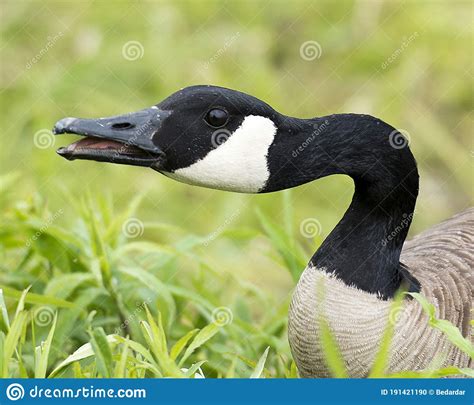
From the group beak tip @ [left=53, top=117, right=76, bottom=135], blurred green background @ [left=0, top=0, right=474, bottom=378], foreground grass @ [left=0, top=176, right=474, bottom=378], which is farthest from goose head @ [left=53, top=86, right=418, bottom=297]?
blurred green background @ [left=0, top=0, right=474, bottom=378]

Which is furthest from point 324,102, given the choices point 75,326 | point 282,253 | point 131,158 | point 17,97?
point 131,158

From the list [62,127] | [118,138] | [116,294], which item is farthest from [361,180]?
[116,294]

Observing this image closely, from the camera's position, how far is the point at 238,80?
19.2ft

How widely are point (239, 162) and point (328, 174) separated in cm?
32

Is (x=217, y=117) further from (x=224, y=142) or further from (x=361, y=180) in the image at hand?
(x=361, y=180)

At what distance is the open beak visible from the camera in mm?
2811

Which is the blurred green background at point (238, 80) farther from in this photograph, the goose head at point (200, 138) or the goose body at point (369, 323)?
the goose head at point (200, 138)

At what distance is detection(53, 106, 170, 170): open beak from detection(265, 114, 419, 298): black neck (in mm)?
369

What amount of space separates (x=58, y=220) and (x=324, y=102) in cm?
205

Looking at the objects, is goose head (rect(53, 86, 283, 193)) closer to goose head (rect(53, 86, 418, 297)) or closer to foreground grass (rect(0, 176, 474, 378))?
goose head (rect(53, 86, 418, 297))

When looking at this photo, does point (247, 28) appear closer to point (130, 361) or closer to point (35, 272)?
point (35, 272)

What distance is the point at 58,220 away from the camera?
4.85 m

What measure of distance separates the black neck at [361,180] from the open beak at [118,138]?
37 centimetres

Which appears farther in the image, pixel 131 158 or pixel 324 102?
pixel 324 102
